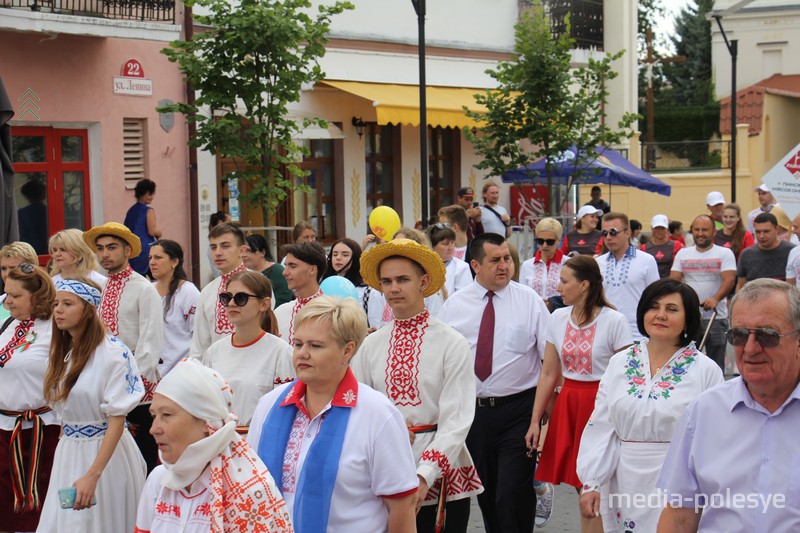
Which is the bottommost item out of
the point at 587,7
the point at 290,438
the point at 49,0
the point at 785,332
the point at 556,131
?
the point at 290,438

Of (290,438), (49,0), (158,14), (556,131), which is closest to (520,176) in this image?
(556,131)

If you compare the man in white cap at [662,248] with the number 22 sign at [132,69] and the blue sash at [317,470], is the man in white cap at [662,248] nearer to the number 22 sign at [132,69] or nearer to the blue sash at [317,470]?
the number 22 sign at [132,69]

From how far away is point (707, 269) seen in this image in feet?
42.6

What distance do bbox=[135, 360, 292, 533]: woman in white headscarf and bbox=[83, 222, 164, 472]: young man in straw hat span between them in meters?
4.47

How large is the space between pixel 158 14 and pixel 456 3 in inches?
376

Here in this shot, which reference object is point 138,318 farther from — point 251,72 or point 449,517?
point 251,72

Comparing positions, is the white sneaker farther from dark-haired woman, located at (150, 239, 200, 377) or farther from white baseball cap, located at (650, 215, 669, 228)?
white baseball cap, located at (650, 215, 669, 228)

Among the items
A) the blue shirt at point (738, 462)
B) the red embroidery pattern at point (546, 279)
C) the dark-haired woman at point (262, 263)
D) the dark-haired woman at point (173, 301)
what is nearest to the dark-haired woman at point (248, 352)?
the dark-haired woman at point (173, 301)

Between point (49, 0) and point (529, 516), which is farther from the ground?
point (49, 0)

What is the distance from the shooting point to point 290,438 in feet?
15.8

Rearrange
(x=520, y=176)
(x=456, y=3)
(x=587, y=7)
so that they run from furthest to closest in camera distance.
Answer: (x=587, y=7), (x=456, y=3), (x=520, y=176)

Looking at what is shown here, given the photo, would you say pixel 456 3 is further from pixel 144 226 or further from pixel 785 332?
pixel 785 332

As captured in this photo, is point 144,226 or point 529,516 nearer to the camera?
point 529,516

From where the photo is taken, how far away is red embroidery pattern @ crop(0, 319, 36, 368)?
696cm
